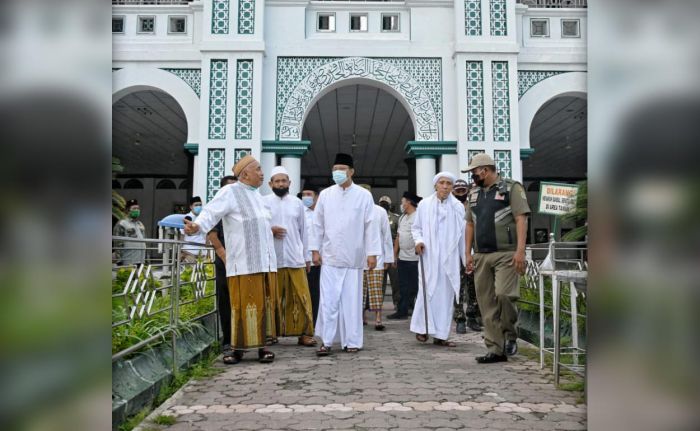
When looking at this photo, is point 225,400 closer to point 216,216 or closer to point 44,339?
point 216,216

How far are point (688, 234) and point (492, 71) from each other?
8509mm

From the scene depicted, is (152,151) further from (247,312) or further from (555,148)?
(247,312)

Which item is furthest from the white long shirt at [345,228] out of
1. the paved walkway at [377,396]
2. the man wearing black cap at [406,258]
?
the man wearing black cap at [406,258]

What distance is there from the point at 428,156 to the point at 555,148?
6.24 meters

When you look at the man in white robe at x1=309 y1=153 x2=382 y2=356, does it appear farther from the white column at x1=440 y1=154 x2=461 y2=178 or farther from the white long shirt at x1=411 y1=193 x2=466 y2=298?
the white column at x1=440 y1=154 x2=461 y2=178

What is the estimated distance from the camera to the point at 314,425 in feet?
8.13

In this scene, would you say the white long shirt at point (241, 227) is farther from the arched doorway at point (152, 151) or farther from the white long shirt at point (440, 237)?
the arched doorway at point (152, 151)

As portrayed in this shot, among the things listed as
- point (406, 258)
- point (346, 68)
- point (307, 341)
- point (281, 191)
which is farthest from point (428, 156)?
point (307, 341)

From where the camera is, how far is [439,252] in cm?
522

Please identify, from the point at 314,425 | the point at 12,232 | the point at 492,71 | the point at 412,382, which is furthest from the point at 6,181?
the point at 492,71

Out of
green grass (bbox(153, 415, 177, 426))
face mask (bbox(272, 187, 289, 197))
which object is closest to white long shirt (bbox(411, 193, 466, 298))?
face mask (bbox(272, 187, 289, 197))

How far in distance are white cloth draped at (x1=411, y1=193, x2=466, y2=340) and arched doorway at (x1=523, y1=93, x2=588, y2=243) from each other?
2.44m

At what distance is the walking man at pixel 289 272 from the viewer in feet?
16.2

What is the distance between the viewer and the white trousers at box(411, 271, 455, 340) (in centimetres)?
489
